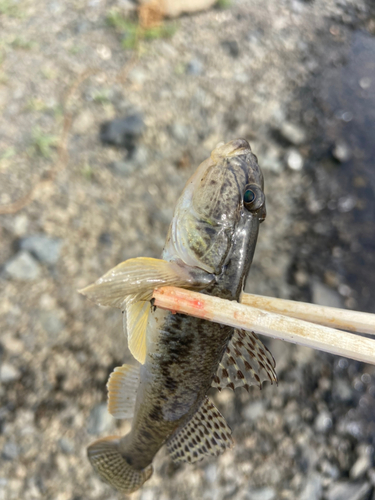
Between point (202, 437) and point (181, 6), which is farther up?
point (181, 6)

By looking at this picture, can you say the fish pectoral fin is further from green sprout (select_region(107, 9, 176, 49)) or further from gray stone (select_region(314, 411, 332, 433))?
green sprout (select_region(107, 9, 176, 49))

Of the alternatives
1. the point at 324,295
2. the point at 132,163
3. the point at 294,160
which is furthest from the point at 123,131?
the point at 324,295

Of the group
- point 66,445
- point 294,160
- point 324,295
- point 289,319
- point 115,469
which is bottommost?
point 324,295

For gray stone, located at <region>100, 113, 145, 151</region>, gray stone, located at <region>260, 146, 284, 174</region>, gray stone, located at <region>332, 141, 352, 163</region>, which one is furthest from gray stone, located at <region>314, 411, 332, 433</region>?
gray stone, located at <region>100, 113, 145, 151</region>

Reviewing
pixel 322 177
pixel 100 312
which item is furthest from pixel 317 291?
pixel 100 312

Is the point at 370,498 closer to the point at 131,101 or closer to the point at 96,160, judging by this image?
the point at 96,160

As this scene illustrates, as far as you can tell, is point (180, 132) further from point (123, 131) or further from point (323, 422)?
point (323, 422)

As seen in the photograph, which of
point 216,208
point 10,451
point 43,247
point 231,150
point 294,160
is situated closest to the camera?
point 216,208
